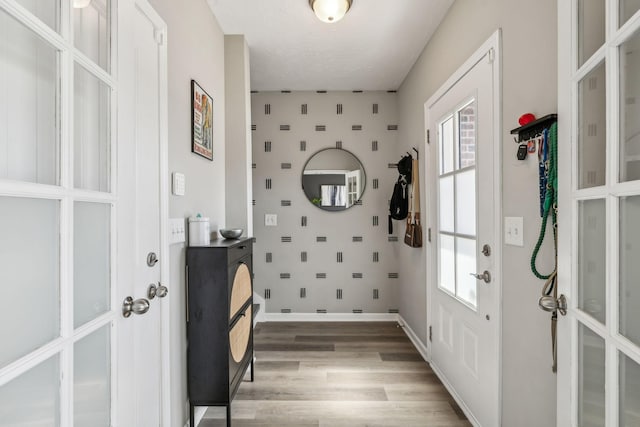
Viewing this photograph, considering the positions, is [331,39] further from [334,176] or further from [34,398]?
[34,398]

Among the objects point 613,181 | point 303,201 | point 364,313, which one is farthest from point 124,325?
point 364,313

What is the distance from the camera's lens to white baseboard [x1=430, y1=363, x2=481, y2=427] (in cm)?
193

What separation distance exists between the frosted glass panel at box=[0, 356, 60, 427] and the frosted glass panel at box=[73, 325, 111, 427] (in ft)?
0.24

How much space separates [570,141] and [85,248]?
1.42 metres

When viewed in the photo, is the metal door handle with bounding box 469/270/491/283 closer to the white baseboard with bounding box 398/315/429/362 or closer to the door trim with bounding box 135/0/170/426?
the white baseboard with bounding box 398/315/429/362

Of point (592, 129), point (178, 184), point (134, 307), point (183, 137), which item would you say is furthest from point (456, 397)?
point (183, 137)

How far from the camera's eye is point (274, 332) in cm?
343

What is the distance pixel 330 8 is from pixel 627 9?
1.68 m

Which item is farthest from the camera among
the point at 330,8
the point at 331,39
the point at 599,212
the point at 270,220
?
the point at 270,220

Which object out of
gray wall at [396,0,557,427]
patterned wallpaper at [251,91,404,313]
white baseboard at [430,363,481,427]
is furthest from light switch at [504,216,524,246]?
patterned wallpaper at [251,91,404,313]

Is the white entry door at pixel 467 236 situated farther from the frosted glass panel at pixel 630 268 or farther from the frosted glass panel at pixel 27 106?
the frosted glass panel at pixel 27 106

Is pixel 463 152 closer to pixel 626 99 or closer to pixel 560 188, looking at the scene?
pixel 560 188

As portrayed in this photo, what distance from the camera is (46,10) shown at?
0.81 meters

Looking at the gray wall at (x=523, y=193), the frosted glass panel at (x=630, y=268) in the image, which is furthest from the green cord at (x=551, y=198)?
the frosted glass panel at (x=630, y=268)
